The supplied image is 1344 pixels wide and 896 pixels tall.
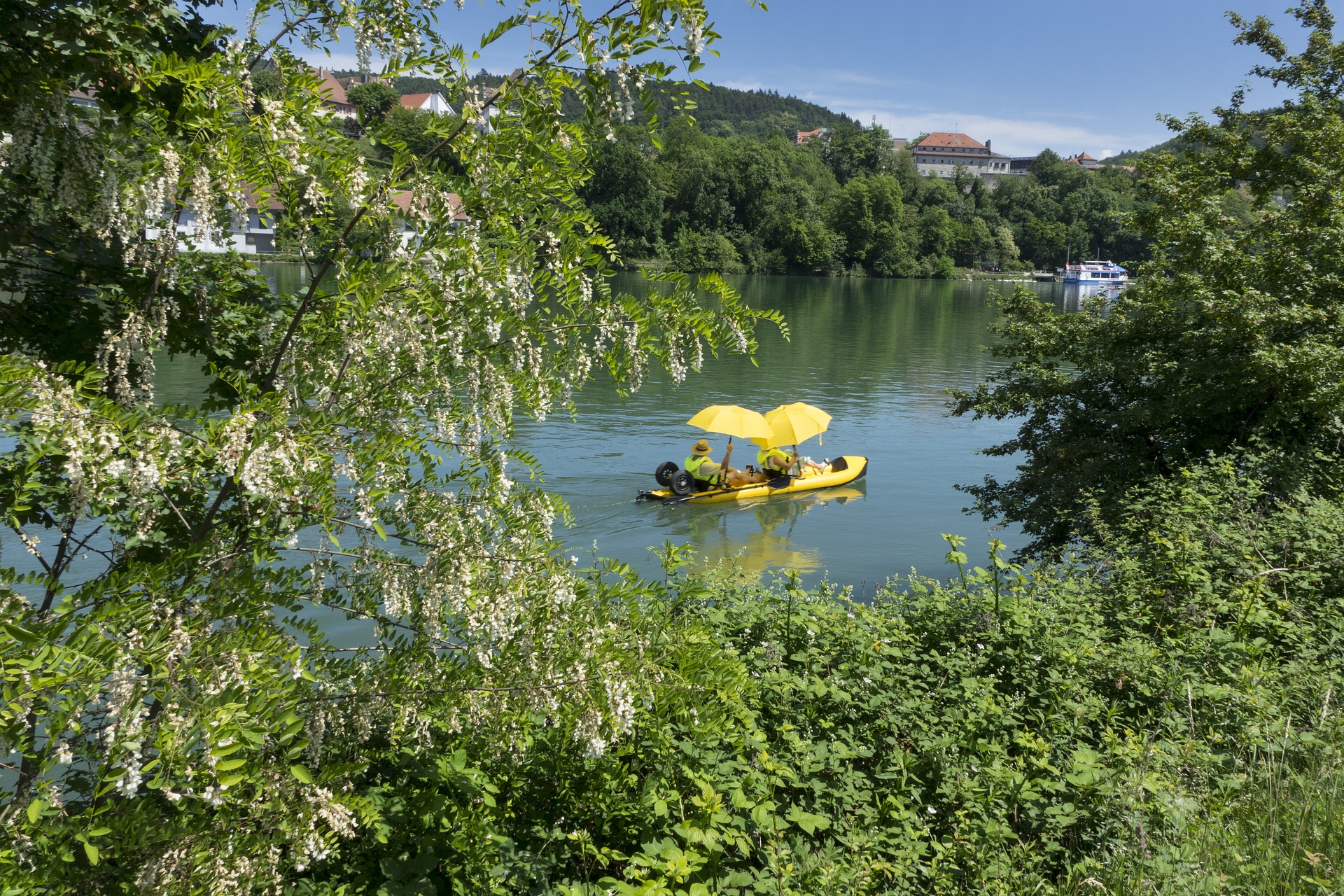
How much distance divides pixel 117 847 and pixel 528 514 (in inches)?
60.4

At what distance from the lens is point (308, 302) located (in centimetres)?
303

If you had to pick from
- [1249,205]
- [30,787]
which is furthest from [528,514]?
[1249,205]

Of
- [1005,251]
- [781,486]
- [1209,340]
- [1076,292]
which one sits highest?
[1005,251]

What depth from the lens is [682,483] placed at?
660 inches

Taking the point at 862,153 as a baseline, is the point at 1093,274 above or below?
below

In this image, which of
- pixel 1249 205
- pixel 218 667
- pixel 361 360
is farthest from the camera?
pixel 1249 205

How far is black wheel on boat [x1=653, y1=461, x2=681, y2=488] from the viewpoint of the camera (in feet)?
54.9

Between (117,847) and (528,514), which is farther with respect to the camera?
(528,514)

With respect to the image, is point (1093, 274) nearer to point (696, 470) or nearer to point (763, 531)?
point (696, 470)

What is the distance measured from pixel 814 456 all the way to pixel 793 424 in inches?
162

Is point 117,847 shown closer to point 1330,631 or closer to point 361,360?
point 361,360

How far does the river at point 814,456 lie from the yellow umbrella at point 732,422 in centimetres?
156

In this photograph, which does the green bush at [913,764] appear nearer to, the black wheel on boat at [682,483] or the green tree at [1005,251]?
the black wheel on boat at [682,483]

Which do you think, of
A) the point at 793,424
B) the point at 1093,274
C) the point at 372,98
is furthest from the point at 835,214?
the point at 372,98
